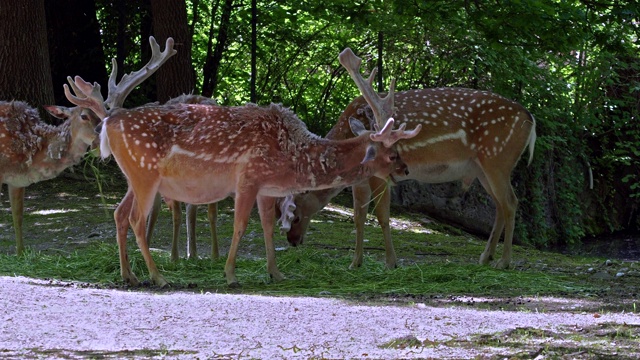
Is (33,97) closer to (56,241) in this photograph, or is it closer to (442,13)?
(56,241)

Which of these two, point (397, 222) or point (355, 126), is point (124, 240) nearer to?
Answer: point (355, 126)

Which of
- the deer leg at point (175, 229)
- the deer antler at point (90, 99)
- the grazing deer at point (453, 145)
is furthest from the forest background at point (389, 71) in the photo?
the deer antler at point (90, 99)

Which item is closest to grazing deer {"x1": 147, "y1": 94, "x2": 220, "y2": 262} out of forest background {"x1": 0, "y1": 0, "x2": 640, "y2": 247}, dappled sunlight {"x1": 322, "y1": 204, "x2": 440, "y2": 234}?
dappled sunlight {"x1": 322, "y1": 204, "x2": 440, "y2": 234}

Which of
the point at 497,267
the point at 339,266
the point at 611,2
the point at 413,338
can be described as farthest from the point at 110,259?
the point at 611,2

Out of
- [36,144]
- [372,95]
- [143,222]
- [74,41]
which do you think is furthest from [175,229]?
[74,41]

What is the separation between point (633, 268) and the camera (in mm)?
9992

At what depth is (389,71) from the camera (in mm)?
16734

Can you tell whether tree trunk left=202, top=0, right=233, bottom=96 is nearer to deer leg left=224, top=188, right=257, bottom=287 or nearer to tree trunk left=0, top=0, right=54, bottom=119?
tree trunk left=0, top=0, right=54, bottom=119

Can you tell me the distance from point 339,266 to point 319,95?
26.6 feet

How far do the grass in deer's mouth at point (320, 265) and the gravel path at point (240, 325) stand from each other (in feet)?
3.45

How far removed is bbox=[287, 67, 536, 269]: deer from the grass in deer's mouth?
453 mm

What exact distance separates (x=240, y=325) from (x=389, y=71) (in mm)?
11283

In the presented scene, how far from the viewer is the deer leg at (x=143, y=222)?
807 centimetres

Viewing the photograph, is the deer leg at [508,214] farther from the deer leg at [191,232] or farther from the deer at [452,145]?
the deer leg at [191,232]
